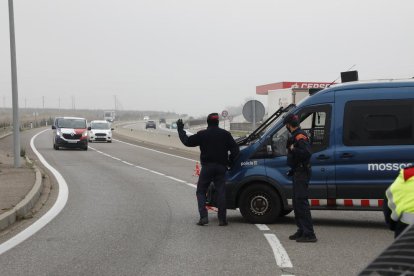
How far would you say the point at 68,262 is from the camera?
268 inches

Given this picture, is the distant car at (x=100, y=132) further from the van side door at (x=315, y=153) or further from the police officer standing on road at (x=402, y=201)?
the police officer standing on road at (x=402, y=201)

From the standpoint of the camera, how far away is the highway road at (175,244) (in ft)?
21.4

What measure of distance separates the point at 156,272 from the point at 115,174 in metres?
13.0

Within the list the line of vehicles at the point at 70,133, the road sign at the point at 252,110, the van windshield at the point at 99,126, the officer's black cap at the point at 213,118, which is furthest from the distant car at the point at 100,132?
the officer's black cap at the point at 213,118

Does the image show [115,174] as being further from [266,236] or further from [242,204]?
[266,236]

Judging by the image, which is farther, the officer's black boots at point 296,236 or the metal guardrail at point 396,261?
the officer's black boots at point 296,236

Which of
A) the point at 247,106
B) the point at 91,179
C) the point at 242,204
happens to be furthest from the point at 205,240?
the point at 247,106

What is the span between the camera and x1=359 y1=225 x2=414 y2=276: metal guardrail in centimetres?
265

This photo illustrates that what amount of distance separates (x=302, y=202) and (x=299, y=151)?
69cm

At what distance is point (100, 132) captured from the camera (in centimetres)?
4291

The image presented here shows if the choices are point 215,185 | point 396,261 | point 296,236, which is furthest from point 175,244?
point 396,261

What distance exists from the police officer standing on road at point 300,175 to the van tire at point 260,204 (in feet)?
4.23

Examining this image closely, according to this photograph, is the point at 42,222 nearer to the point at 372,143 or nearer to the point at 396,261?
the point at 372,143

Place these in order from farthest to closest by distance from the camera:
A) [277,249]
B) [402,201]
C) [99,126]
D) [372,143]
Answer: [99,126], [372,143], [277,249], [402,201]
